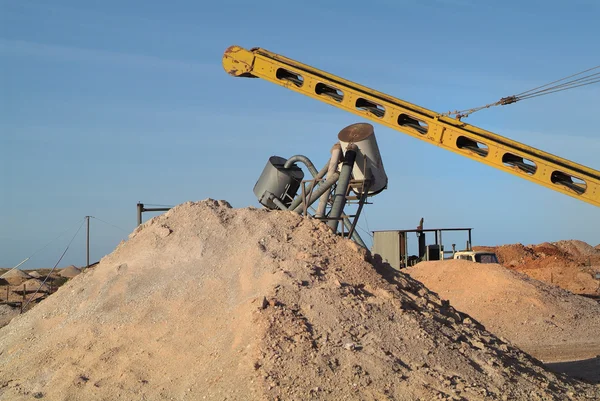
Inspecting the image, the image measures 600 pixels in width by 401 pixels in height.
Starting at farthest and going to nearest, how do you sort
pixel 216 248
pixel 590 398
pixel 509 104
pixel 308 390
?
A: 1. pixel 509 104
2. pixel 216 248
3. pixel 590 398
4. pixel 308 390

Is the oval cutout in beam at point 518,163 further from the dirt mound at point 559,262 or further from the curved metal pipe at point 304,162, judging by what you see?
the dirt mound at point 559,262

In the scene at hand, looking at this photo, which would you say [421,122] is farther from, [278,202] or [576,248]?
[576,248]

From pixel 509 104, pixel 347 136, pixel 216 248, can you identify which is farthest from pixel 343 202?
pixel 216 248

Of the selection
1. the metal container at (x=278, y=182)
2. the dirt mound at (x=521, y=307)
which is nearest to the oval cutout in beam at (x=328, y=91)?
the metal container at (x=278, y=182)

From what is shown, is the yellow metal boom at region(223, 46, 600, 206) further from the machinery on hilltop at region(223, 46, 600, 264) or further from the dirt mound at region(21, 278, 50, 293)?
the dirt mound at region(21, 278, 50, 293)

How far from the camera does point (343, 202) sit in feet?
49.7

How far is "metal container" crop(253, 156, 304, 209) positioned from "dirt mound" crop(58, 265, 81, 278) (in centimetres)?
1304

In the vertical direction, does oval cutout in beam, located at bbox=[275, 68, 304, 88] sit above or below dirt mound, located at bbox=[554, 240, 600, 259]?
above

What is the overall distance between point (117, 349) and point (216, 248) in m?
2.21

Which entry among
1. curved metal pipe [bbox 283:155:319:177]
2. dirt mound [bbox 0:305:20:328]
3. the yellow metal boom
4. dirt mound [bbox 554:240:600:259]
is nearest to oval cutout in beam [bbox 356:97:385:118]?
the yellow metal boom

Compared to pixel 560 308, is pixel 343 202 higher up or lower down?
higher up

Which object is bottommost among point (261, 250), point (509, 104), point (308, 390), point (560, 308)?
point (560, 308)

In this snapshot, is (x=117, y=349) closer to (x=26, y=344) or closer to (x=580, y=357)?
(x=26, y=344)

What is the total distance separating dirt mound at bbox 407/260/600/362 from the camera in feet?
56.0
